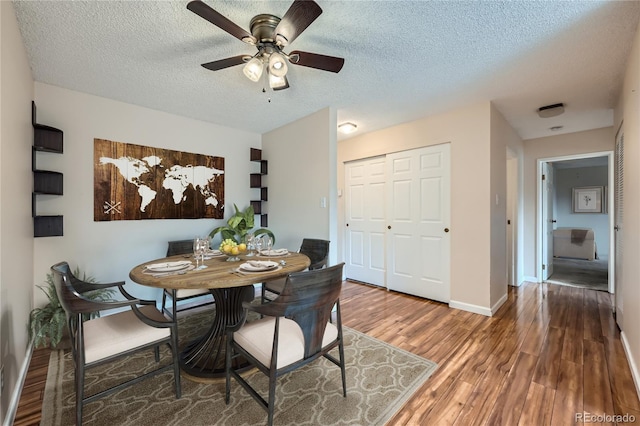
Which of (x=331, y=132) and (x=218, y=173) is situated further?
(x=218, y=173)

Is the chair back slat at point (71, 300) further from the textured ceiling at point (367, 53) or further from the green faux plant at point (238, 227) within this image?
the green faux plant at point (238, 227)

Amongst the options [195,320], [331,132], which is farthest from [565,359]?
[195,320]

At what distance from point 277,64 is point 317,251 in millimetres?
1715

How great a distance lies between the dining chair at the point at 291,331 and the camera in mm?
1266

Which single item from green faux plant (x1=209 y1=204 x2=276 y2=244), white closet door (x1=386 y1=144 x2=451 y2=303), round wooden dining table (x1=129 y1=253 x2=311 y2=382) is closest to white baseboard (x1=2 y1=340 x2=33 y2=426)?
round wooden dining table (x1=129 y1=253 x2=311 y2=382)

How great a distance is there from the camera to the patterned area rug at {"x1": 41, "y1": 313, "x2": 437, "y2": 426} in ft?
4.78

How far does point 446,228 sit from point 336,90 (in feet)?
6.72

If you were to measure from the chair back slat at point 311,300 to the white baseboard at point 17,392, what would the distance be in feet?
5.10

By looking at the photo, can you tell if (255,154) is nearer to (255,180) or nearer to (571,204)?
(255,180)

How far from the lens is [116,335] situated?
4.83ft

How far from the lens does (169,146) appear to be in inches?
127

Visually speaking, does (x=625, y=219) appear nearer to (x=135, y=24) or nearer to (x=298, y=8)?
(x=298, y=8)

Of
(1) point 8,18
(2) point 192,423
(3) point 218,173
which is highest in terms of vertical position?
(1) point 8,18

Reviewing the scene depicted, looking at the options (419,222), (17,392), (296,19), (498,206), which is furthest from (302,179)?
(17,392)
